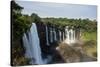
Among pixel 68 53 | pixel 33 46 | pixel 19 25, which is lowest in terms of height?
pixel 68 53

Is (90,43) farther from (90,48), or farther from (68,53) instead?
(68,53)

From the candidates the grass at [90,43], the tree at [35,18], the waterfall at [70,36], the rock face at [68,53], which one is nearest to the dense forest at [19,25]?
the tree at [35,18]

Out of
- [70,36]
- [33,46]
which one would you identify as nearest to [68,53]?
[70,36]

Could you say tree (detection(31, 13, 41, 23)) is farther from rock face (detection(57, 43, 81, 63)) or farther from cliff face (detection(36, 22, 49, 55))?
rock face (detection(57, 43, 81, 63))

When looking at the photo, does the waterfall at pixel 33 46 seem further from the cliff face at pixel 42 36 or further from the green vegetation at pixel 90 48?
the green vegetation at pixel 90 48

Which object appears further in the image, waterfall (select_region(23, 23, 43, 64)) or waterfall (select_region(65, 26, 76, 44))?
waterfall (select_region(65, 26, 76, 44))

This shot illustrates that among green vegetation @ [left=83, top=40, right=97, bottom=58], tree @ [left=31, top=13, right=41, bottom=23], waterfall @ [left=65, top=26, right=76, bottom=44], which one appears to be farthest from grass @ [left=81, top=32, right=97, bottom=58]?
tree @ [left=31, top=13, right=41, bottom=23]

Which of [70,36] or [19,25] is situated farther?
[70,36]
